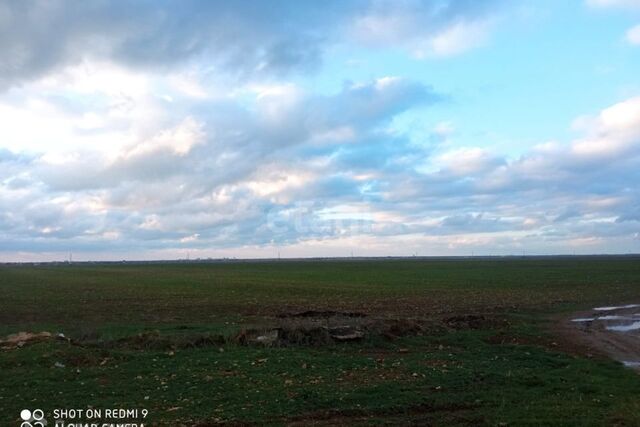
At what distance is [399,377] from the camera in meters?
14.7

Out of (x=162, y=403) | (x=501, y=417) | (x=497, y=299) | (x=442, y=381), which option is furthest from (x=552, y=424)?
(x=497, y=299)

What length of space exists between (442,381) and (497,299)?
33020 mm

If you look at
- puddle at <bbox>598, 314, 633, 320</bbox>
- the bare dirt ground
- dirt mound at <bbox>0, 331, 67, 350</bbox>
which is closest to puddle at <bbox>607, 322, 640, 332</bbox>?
the bare dirt ground

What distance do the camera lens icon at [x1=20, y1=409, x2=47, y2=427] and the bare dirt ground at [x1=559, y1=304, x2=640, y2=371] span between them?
16.3 meters

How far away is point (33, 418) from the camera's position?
10836 mm

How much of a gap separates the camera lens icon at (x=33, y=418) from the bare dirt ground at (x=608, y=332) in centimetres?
1625

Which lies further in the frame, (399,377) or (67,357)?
(67,357)

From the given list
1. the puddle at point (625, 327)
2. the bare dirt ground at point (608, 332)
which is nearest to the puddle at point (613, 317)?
the bare dirt ground at point (608, 332)

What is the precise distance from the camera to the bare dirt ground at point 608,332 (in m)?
19.6

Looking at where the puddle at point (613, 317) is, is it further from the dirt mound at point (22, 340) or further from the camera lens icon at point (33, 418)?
the camera lens icon at point (33, 418)

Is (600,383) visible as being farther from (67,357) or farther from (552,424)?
(67,357)

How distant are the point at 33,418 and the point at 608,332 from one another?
24.0 meters

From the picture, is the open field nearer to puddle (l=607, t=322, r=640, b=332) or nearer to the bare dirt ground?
the bare dirt ground

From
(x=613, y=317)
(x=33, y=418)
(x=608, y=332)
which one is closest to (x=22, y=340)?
(x=33, y=418)
